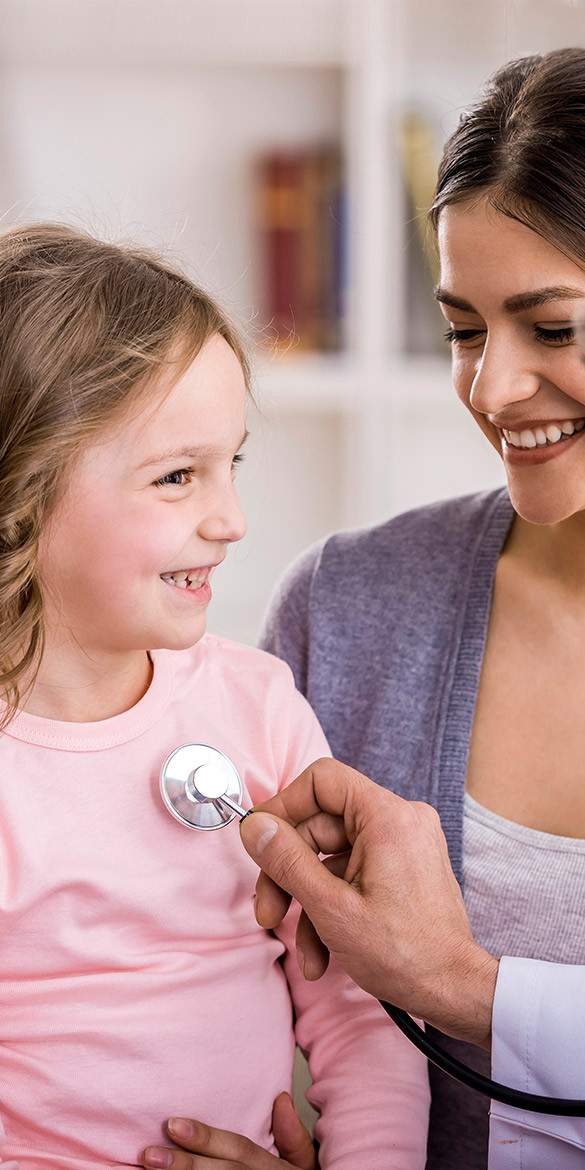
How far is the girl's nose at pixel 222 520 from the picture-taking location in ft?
3.21

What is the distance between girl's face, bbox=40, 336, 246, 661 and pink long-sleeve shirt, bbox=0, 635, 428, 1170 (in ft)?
0.34

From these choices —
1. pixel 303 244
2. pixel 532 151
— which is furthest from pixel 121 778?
pixel 303 244

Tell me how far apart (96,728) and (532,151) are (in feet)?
2.09

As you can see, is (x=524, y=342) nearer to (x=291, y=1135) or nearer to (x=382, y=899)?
(x=382, y=899)

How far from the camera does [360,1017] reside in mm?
1063

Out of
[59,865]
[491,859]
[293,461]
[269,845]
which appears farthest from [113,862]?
[293,461]

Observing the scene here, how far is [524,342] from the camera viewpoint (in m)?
1.07

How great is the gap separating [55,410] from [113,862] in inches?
14.7

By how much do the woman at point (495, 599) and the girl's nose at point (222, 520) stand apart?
256mm

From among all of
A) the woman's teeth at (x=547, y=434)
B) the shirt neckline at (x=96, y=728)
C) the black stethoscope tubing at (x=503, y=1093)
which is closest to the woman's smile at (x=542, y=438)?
the woman's teeth at (x=547, y=434)

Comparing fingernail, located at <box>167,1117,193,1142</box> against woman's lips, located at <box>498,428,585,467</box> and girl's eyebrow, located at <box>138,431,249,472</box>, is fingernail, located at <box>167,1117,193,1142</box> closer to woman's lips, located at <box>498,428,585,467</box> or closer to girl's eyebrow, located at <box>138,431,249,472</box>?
girl's eyebrow, located at <box>138,431,249,472</box>

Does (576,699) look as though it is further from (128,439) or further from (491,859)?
(128,439)

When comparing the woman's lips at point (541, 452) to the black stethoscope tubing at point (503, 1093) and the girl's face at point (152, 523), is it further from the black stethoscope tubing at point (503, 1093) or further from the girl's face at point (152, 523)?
the black stethoscope tubing at point (503, 1093)

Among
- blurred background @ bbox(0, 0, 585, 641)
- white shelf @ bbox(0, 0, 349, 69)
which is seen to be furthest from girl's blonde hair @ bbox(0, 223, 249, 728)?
white shelf @ bbox(0, 0, 349, 69)
